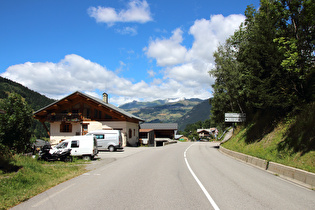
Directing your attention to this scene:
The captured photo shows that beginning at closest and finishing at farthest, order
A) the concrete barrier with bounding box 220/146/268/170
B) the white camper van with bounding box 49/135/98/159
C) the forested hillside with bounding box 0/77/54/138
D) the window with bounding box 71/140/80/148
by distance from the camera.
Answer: the concrete barrier with bounding box 220/146/268/170 → the white camper van with bounding box 49/135/98/159 → the window with bounding box 71/140/80/148 → the forested hillside with bounding box 0/77/54/138

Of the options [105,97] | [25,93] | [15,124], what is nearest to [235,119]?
[15,124]

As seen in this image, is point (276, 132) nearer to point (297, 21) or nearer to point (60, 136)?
point (297, 21)

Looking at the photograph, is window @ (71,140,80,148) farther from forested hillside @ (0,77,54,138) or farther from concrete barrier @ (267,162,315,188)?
forested hillside @ (0,77,54,138)

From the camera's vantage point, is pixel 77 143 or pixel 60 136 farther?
pixel 60 136

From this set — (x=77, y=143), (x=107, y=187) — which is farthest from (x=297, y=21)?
(x=77, y=143)

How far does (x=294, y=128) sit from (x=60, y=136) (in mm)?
31259

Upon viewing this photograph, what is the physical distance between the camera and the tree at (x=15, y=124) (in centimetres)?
1276

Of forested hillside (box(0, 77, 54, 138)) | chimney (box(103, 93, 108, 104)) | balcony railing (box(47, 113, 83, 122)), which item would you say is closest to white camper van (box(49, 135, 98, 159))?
balcony railing (box(47, 113, 83, 122))

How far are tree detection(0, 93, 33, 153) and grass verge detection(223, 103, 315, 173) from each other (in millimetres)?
13742

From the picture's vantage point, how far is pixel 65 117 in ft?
113

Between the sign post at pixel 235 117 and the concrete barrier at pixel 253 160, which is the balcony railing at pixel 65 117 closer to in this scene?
the sign post at pixel 235 117

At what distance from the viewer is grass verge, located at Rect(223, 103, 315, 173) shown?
1077 cm

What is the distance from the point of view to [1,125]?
41.4 ft

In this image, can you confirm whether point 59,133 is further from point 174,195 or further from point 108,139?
point 174,195
